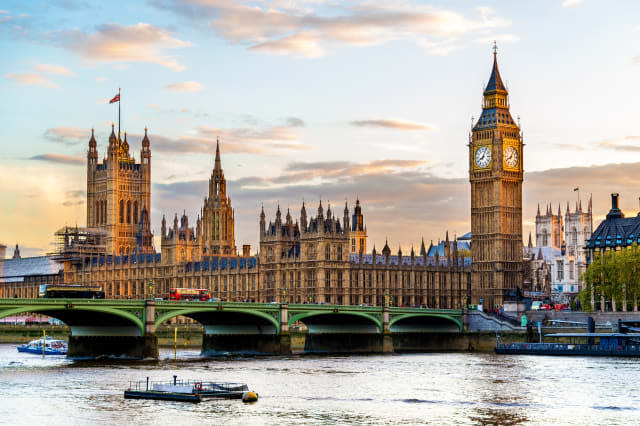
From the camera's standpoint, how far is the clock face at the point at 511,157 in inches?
5566

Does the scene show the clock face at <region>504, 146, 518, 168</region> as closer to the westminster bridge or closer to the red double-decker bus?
the westminster bridge

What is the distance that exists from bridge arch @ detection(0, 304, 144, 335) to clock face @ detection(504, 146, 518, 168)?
62113 mm

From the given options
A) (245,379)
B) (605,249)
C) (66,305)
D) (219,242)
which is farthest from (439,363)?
(219,242)

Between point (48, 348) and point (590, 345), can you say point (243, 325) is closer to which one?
point (48, 348)

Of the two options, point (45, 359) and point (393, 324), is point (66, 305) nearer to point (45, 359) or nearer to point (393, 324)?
point (45, 359)

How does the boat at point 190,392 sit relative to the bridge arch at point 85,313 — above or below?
below

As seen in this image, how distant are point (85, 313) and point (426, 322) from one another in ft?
139

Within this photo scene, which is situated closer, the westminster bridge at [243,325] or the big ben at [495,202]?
the westminster bridge at [243,325]

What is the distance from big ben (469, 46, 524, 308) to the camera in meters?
140

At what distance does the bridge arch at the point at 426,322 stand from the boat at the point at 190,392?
52588mm

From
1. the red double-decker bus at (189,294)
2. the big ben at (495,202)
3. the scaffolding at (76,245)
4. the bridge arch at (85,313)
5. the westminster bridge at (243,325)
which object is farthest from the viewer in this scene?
the scaffolding at (76,245)

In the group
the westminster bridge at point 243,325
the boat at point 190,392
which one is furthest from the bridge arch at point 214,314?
the boat at point 190,392

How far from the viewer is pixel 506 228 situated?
463 feet

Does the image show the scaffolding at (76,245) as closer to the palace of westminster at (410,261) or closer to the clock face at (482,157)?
the palace of westminster at (410,261)
